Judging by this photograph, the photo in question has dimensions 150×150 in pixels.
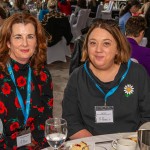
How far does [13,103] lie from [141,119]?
2.67 feet

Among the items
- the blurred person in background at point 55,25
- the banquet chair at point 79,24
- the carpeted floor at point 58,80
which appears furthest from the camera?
the banquet chair at point 79,24

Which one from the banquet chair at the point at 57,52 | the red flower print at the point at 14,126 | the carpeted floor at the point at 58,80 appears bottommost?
the carpeted floor at the point at 58,80

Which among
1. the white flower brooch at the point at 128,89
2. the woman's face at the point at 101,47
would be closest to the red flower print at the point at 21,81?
the woman's face at the point at 101,47

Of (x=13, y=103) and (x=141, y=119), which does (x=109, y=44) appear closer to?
(x=141, y=119)

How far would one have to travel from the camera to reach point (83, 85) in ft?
6.71

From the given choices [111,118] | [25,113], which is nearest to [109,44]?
[111,118]

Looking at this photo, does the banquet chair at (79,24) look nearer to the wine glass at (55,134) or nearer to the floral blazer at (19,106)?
the floral blazer at (19,106)

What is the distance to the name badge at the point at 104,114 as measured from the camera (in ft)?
6.40

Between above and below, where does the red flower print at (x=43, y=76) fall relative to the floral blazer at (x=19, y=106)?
above

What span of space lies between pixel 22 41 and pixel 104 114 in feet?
2.20

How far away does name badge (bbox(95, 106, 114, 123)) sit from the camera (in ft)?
6.40

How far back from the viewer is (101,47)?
6.49ft

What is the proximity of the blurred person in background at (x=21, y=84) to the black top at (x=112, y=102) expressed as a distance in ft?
0.69

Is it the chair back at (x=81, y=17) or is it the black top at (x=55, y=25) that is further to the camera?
the chair back at (x=81, y=17)
